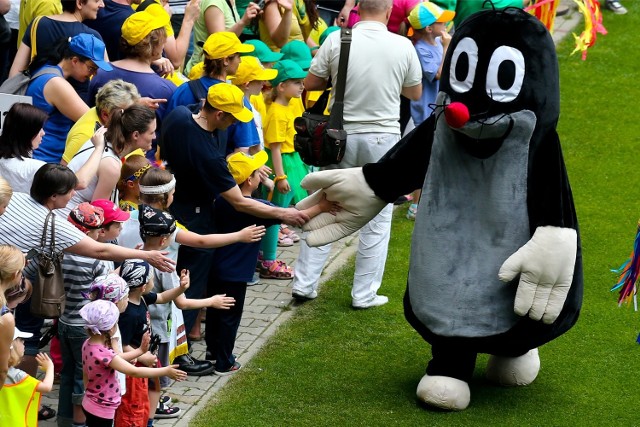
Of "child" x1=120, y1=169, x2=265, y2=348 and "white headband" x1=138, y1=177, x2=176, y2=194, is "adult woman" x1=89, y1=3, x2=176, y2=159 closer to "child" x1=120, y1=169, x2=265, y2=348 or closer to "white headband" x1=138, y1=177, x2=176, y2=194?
"child" x1=120, y1=169, x2=265, y2=348

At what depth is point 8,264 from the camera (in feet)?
17.8

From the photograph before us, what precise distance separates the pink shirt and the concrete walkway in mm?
842

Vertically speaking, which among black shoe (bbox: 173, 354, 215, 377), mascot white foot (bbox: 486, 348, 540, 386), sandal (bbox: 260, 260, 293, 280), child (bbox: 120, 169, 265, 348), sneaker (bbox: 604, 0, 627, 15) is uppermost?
child (bbox: 120, 169, 265, 348)

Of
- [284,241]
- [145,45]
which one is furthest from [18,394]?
[284,241]

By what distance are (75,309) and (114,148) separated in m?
1.14

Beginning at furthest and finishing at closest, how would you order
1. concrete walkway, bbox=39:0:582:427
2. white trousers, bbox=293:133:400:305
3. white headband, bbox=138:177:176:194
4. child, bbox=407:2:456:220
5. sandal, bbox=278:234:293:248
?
child, bbox=407:2:456:220 < sandal, bbox=278:234:293:248 < white trousers, bbox=293:133:400:305 < concrete walkway, bbox=39:0:582:427 < white headband, bbox=138:177:176:194

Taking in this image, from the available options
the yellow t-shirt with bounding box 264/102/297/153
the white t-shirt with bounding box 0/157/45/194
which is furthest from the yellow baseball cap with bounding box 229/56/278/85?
the white t-shirt with bounding box 0/157/45/194

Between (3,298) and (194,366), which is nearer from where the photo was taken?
(3,298)

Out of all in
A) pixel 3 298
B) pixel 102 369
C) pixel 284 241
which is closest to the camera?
pixel 3 298

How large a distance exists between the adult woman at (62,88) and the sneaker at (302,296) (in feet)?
7.03

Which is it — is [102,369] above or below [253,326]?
above

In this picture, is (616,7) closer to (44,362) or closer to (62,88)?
(62,88)

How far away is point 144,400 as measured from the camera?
20.5 ft

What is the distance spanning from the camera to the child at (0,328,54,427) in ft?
17.1
